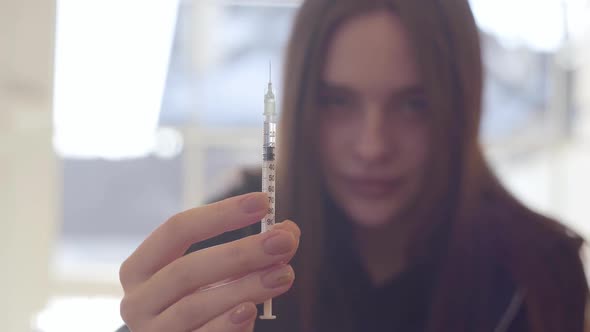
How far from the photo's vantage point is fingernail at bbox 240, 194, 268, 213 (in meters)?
0.40

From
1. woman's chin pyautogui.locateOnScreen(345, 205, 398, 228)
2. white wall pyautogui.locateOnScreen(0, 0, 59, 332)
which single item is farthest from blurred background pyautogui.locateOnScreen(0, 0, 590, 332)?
woman's chin pyautogui.locateOnScreen(345, 205, 398, 228)

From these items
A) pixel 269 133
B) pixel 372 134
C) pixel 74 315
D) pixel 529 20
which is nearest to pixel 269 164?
pixel 269 133

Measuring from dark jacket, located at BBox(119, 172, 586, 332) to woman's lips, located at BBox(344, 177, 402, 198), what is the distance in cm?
11

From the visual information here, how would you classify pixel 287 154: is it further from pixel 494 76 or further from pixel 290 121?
pixel 494 76

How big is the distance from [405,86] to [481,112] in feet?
0.46

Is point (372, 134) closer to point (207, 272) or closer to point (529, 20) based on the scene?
point (207, 272)

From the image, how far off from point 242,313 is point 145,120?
0.80 meters

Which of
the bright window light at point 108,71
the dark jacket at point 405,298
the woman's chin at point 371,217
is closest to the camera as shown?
the dark jacket at point 405,298

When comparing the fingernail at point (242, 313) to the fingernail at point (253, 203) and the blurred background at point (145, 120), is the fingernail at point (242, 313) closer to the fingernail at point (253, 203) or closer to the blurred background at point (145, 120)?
the fingernail at point (253, 203)

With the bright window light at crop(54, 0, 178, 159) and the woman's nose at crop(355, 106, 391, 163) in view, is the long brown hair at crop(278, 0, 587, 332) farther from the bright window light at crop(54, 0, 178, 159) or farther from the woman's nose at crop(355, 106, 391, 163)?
the bright window light at crop(54, 0, 178, 159)

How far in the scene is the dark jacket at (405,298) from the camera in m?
0.70

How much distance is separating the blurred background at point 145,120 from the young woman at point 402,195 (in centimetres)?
12

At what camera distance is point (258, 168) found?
2.70 ft

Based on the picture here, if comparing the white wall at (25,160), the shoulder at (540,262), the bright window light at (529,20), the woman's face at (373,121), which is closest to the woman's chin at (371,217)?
the woman's face at (373,121)
